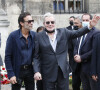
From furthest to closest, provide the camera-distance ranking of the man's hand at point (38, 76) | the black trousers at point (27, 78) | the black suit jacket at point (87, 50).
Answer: the black suit jacket at point (87, 50) → the black trousers at point (27, 78) → the man's hand at point (38, 76)

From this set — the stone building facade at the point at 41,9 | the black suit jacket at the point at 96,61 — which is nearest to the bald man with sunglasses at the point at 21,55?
the black suit jacket at the point at 96,61

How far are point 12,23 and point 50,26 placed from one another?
261 inches

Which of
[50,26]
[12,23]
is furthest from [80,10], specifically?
[50,26]

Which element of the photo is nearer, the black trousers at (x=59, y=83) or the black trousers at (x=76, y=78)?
the black trousers at (x=59, y=83)

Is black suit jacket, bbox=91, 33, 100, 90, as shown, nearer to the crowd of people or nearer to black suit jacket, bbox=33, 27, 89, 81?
the crowd of people

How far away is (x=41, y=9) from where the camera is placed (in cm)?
1238

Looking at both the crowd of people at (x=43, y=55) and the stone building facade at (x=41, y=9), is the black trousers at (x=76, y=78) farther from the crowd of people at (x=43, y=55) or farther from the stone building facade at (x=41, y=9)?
the stone building facade at (x=41, y=9)

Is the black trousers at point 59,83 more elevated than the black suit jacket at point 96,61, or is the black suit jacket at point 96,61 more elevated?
the black suit jacket at point 96,61

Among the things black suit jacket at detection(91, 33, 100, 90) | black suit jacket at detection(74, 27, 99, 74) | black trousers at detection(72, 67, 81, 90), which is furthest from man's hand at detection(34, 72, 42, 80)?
black trousers at detection(72, 67, 81, 90)

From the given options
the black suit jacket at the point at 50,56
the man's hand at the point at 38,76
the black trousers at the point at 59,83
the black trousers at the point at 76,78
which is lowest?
the black trousers at the point at 76,78

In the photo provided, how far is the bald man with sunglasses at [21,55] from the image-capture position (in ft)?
18.2

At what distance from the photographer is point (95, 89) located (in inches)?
240

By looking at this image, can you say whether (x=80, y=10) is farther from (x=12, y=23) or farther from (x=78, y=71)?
(x=78, y=71)

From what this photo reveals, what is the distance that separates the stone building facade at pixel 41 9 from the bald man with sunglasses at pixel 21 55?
496 cm
